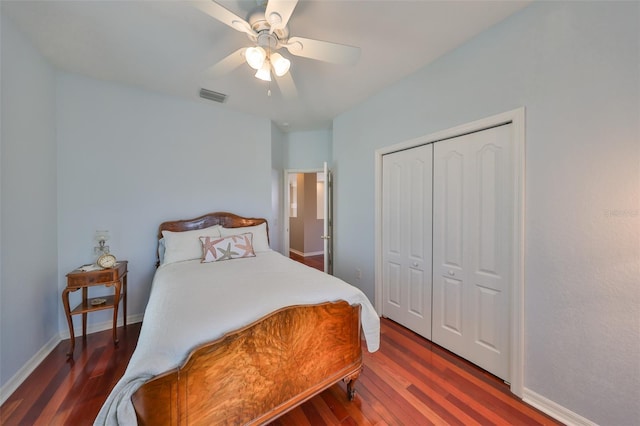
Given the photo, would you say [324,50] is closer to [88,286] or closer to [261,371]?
[261,371]

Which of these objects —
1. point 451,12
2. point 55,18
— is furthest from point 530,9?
point 55,18

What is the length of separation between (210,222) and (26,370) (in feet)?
6.13

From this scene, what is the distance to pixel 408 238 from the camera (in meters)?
2.56

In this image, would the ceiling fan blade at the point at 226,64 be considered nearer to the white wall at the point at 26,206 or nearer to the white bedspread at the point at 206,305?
the white wall at the point at 26,206

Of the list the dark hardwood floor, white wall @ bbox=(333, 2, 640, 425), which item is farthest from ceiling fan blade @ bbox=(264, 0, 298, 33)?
the dark hardwood floor

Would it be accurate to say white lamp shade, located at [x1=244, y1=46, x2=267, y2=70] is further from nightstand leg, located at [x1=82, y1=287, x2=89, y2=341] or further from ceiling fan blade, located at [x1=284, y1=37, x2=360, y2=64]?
nightstand leg, located at [x1=82, y1=287, x2=89, y2=341]

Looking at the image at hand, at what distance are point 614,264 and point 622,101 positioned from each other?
2.91ft

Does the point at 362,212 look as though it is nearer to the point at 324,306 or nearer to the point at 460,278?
the point at 460,278

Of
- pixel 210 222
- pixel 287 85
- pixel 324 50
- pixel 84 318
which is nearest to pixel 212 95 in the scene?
pixel 287 85

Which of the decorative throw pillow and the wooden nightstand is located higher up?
the decorative throw pillow

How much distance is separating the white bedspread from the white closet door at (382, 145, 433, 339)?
94cm

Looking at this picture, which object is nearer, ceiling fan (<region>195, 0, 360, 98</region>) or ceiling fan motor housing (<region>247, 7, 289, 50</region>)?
ceiling fan (<region>195, 0, 360, 98</region>)

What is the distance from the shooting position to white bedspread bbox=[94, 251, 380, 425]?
1.00m

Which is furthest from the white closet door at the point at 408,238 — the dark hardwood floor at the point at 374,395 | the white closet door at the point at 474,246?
the dark hardwood floor at the point at 374,395
